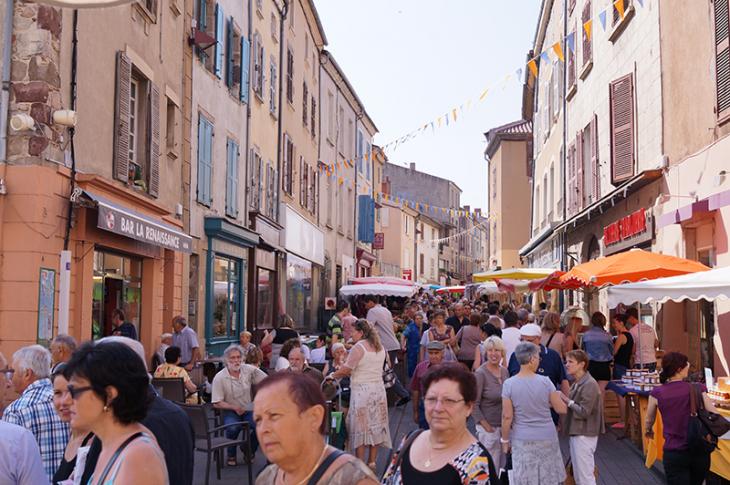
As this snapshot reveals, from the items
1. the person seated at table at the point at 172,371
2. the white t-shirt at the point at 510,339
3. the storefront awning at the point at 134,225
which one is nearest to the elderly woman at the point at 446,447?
the person seated at table at the point at 172,371

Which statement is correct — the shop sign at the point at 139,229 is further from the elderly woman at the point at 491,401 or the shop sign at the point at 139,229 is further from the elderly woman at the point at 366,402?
the elderly woman at the point at 491,401

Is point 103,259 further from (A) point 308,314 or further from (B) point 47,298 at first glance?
(A) point 308,314

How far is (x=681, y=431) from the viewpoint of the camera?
23.5ft

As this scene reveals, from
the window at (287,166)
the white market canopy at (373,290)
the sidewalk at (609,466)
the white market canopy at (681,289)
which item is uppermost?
the window at (287,166)

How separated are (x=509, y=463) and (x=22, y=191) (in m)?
6.52

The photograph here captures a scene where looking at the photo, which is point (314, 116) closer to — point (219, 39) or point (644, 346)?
point (219, 39)

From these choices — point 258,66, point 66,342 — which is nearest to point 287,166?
point 258,66

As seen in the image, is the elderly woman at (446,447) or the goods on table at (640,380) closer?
the elderly woman at (446,447)

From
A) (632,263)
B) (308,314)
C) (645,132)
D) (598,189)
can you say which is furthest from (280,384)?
(308,314)

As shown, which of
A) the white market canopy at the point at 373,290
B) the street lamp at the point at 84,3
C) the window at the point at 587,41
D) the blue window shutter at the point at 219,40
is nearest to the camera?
the street lamp at the point at 84,3

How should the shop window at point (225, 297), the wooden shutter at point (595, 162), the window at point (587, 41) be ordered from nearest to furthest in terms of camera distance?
1. the shop window at point (225, 297)
2. the wooden shutter at point (595, 162)
3. the window at point (587, 41)

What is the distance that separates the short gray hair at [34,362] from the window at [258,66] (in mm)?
17578

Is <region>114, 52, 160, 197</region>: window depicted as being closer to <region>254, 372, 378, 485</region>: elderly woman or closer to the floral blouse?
the floral blouse

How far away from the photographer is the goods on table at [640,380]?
448 inches
